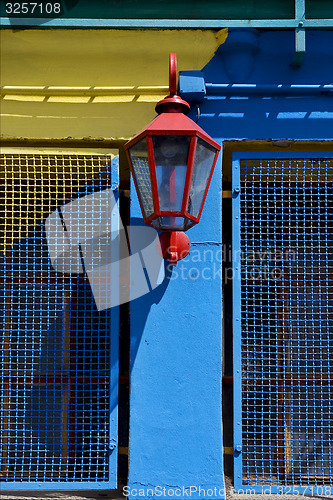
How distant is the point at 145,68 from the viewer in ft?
13.8

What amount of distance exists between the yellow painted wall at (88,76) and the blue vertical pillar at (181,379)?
0.96 m

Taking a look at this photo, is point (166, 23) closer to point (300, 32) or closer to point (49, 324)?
point (300, 32)

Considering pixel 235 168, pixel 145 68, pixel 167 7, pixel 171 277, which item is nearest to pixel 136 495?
pixel 171 277

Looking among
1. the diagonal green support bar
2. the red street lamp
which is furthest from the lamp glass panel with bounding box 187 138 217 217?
the diagonal green support bar

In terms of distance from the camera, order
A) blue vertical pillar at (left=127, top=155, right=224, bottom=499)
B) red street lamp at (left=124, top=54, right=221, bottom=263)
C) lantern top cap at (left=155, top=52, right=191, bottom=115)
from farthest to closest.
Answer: blue vertical pillar at (left=127, top=155, right=224, bottom=499), lantern top cap at (left=155, top=52, right=191, bottom=115), red street lamp at (left=124, top=54, right=221, bottom=263)

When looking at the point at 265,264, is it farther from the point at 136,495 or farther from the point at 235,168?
the point at 136,495

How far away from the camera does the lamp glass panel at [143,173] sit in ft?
10.9

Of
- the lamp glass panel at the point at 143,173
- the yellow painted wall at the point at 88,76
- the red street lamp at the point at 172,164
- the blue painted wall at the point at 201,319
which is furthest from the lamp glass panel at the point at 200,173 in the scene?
the yellow painted wall at the point at 88,76

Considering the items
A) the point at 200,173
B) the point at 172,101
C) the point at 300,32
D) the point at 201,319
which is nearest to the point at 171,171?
the point at 200,173

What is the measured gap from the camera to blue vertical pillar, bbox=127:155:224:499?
12.4 ft

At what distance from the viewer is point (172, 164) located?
3.26m

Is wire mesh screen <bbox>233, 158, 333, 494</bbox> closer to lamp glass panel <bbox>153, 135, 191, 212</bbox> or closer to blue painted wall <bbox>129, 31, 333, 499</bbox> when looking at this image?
blue painted wall <bbox>129, 31, 333, 499</bbox>

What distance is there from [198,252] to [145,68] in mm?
1397

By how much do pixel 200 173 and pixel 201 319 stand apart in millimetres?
1072
